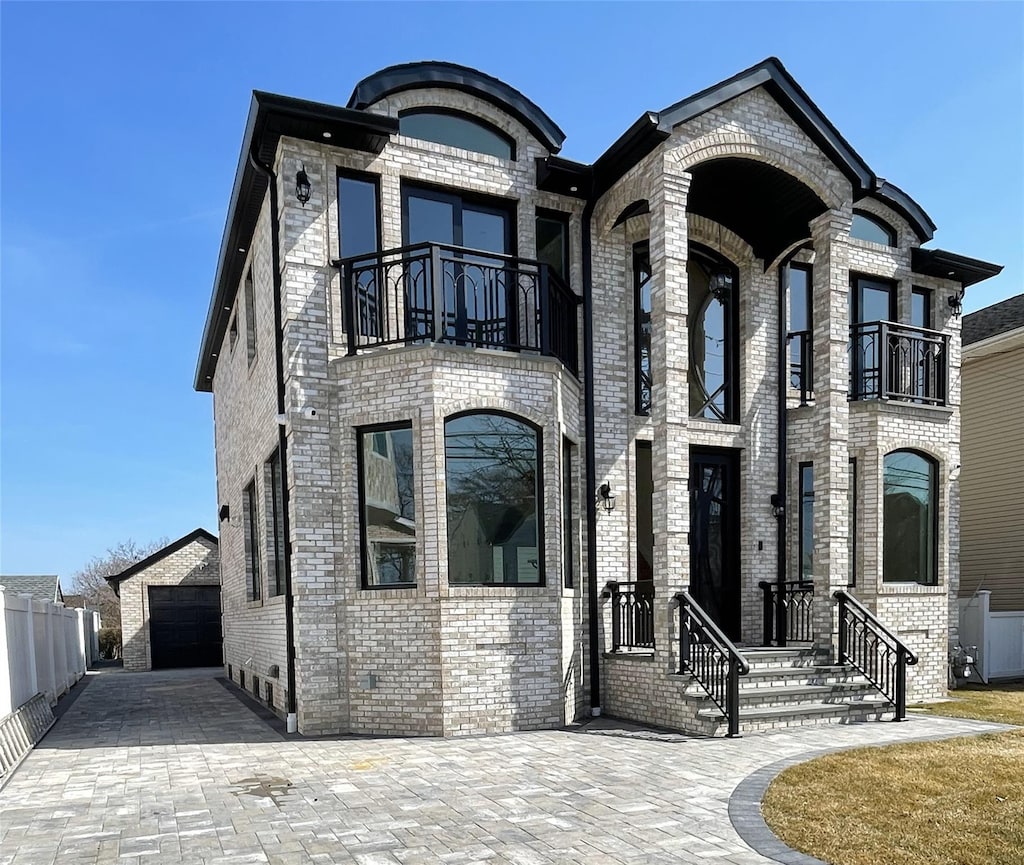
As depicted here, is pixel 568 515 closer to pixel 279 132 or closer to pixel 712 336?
pixel 712 336

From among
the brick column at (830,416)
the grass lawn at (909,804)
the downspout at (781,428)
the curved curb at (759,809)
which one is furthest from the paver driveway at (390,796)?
the downspout at (781,428)

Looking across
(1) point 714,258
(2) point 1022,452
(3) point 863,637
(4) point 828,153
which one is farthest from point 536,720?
(2) point 1022,452

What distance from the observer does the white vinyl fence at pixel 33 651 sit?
829 cm

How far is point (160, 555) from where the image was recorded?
21.3 m

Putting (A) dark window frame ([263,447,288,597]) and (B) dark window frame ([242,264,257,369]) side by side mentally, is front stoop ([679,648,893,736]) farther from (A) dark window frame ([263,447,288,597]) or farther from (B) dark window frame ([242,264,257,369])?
(B) dark window frame ([242,264,257,369])

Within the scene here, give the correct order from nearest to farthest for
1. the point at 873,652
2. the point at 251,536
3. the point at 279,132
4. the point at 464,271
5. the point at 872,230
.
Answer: the point at 279,132 < the point at 464,271 < the point at 873,652 < the point at 872,230 < the point at 251,536

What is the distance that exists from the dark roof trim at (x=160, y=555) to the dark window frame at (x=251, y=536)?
377 inches

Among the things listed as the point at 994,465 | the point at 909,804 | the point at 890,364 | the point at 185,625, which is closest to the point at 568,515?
the point at 909,804

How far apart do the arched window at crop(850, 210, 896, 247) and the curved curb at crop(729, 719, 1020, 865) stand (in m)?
8.29

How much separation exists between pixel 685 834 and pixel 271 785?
3.44 meters

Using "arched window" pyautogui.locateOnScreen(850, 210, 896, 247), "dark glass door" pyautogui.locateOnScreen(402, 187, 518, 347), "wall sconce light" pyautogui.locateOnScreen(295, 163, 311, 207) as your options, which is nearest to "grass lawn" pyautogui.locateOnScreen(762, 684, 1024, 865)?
"dark glass door" pyautogui.locateOnScreen(402, 187, 518, 347)

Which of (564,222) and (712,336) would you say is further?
(712,336)

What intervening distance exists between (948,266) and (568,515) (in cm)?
861

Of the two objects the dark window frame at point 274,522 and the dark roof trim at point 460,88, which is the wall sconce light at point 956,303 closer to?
the dark roof trim at point 460,88
